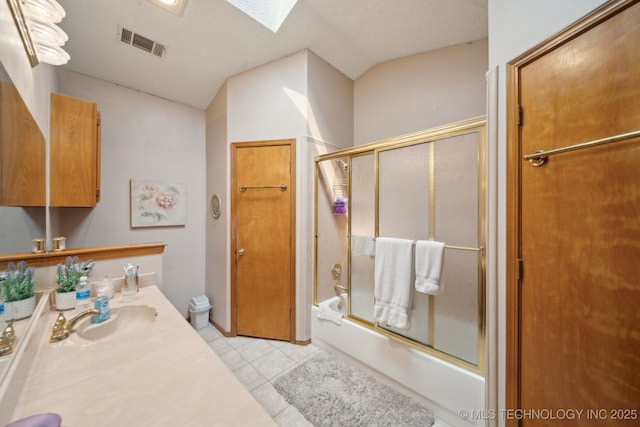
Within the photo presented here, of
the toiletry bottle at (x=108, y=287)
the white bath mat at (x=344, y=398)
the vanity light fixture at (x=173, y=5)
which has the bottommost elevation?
A: the white bath mat at (x=344, y=398)

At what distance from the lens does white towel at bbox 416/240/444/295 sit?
1.42m

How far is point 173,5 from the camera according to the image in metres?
1.61

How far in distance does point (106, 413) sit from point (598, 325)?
1.59 meters

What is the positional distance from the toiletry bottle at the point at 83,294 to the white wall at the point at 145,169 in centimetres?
109

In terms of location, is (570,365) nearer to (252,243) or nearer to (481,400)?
(481,400)

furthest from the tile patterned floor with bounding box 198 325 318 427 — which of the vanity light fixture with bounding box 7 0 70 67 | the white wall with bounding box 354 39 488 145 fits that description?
the white wall with bounding box 354 39 488 145

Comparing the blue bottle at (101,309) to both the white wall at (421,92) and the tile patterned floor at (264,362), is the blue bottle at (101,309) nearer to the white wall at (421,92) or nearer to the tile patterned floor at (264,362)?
the tile patterned floor at (264,362)

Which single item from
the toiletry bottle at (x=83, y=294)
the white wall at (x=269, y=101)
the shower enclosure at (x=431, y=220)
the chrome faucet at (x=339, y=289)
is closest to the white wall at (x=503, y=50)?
the shower enclosure at (x=431, y=220)

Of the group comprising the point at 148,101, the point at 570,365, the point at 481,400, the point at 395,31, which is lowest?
the point at 481,400

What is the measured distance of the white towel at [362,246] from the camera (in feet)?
6.25

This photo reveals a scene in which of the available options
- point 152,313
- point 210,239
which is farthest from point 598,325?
point 210,239

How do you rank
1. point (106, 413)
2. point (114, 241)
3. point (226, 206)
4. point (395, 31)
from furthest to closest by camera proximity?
point (226, 206) < point (114, 241) < point (395, 31) < point (106, 413)

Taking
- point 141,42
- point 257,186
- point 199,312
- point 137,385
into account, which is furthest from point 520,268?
point 141,42

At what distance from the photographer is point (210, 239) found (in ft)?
8.92
